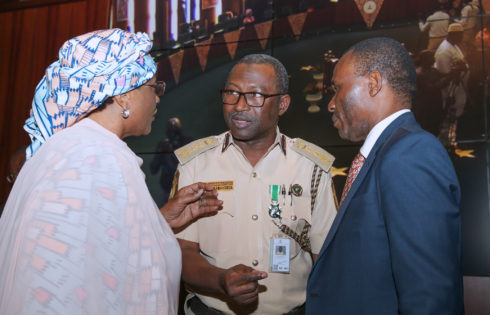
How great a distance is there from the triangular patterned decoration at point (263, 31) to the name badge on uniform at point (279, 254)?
2.40 meters

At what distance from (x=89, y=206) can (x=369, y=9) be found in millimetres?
3328

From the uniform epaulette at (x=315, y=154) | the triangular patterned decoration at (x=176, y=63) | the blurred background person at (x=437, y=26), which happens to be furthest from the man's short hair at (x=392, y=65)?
the triangular patterned decoration at (x=176, y=63)

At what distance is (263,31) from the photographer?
383cm

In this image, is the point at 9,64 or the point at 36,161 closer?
the point at 36,161

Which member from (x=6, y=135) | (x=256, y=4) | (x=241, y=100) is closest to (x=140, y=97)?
(x=241, y=100)

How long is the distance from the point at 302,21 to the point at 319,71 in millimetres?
536

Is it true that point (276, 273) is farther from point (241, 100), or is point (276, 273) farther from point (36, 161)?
point (36, 161)

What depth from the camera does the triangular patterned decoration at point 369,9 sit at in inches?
140

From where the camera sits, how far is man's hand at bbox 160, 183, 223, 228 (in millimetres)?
1869

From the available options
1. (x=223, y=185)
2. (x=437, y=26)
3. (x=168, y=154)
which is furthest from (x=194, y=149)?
(x=437, y=26)

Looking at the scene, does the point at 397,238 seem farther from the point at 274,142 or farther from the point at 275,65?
the point at 275,65

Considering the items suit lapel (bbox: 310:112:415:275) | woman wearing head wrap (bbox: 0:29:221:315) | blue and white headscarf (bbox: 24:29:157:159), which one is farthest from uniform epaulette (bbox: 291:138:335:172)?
blue and white headscarf (bbox: 24:29:157:159)

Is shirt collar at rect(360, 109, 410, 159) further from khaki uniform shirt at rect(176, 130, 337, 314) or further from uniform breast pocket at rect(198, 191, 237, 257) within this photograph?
uniform breast pocket at rect(198, 191, 237, 257)

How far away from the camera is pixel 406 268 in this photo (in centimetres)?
112
